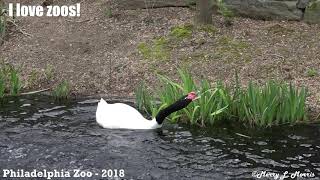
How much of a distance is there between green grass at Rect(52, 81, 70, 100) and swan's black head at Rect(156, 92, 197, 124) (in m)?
1.88

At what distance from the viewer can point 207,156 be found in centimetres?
577

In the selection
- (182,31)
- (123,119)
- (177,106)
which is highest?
(182,31)

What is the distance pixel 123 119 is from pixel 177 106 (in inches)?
30.2

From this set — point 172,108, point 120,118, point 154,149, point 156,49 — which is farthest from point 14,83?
point 154,149

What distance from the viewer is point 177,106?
6.44 meters

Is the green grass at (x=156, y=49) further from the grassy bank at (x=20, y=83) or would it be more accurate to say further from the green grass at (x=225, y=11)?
the grassy bank at (x=20, y=83)

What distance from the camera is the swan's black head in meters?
6.33

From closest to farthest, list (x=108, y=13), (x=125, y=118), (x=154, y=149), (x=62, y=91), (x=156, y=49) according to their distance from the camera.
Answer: (x=154, y=149)
(x=125, y=118)
(x=62, y=91)
(x=156, y=49)
(x=108, y=13)

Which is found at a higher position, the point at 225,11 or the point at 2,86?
the point at 225,11

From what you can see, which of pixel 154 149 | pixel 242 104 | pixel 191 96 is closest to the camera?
pixel 154 149

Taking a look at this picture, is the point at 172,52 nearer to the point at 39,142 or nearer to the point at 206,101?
the point at 206,101

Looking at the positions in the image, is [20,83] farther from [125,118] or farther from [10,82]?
[125,118]

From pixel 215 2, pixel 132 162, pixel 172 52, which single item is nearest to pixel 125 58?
pixel 172 52

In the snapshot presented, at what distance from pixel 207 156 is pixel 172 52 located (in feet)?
12.2
